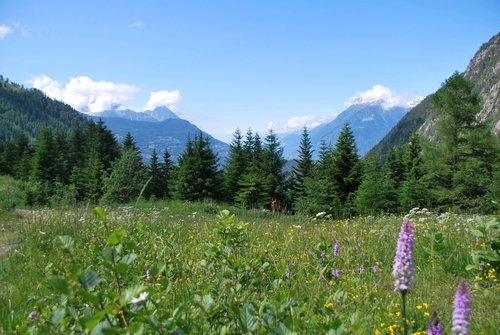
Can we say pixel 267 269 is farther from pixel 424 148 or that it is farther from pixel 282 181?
pixel 282 181

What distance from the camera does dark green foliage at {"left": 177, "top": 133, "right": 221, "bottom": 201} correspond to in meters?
44.8

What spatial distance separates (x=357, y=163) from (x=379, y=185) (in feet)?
31.4

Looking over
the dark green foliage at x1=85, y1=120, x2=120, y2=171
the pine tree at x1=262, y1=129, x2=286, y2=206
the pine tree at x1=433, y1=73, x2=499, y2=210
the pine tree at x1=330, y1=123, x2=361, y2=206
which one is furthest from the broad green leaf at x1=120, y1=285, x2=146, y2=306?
the dark green foliage at x1=85, y1=120, x2=120, y2=171

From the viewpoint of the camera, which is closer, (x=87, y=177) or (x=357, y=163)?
(x=357, y=163)

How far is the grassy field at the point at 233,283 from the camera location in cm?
179

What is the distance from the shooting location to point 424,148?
36.6 m

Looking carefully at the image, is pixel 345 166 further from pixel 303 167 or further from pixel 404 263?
pixel 404 263

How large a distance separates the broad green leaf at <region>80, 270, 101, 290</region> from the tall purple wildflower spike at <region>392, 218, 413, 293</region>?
1.15m

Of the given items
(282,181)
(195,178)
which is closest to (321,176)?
(282,181)

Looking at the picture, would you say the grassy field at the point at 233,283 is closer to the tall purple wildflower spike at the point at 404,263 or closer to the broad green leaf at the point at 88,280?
the broad green leaf at the point at 88,280

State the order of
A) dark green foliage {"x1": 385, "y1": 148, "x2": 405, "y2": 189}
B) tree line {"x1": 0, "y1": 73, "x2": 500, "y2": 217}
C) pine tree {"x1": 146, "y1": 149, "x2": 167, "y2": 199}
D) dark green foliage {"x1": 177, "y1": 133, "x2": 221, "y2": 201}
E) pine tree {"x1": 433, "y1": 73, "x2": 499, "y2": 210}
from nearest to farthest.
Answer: tree line {"x1": 0, "y1": 73, "x2": 500, "y2": 217}, pine tree {"x1": 433, "y1": 73, "x2": 499, "y2": 210}, dark green foliage {"x1": 177, "y1": 133, "x2": 221, "y2": 201}, dark green foliage {"x1": 385, "y1": 148, "x2": 405, "y2": 189}, pine tree {"x1": 146, "y1": 149, "x2": 167, "y2": 199}

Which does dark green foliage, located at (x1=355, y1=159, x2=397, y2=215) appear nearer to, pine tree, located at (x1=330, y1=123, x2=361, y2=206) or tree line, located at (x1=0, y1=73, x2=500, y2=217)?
tree line, located at (x1=0, y1=73, x2=500, y2=217)

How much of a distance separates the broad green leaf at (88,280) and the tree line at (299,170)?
2034 centimetres

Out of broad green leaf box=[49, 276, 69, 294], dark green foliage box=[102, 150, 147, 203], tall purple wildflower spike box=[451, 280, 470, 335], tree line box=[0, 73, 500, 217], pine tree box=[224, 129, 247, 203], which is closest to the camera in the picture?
tall purple wildflower spike box=[451, 280, 470, 335]
